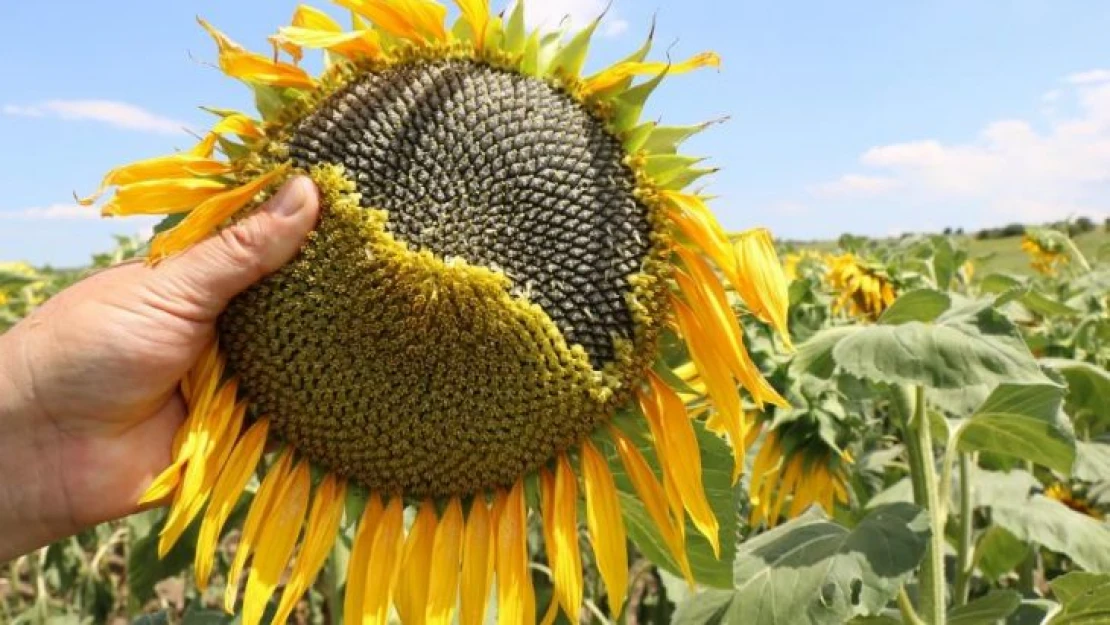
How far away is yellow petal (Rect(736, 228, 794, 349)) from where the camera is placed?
1640mm

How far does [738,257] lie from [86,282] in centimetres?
111

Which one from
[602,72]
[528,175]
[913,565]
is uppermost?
[602,72]

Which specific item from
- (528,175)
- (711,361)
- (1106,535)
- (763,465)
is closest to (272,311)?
(528,175)

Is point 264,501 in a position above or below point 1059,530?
above

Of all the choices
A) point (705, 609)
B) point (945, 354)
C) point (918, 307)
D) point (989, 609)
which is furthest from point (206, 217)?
point (989, 609)

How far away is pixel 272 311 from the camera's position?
5.16 ft

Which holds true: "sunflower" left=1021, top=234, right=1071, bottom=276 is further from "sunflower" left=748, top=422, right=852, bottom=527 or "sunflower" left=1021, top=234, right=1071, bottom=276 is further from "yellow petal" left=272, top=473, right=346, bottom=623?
"yellow petal" left=272, top=473, right=346, bottom=623

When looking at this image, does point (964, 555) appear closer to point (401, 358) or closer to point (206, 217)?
point (401, 358)

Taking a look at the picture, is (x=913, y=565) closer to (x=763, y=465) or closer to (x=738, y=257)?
(x=738, y=257)

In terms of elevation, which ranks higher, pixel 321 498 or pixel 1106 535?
pixel 321 498

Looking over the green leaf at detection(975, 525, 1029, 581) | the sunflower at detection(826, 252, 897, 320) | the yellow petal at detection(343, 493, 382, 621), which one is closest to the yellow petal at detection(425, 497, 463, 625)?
the yellow petal at detection(343, 493, 382, 621)

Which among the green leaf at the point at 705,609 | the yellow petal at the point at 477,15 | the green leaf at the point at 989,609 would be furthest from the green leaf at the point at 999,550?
the yellow petal at the point at 477,15

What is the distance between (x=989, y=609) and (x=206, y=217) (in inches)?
74.2

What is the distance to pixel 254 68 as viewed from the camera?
5.24 feet
